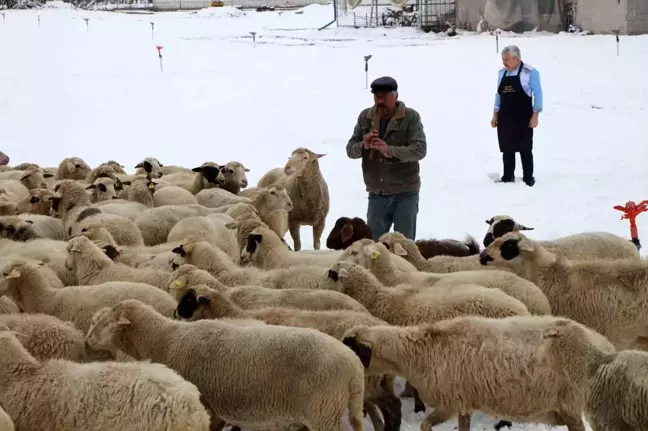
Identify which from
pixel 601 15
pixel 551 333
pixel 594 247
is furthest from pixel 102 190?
pixel 601 15

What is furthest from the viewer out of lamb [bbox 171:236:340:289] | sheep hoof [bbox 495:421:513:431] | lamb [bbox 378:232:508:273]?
lamb [bbox 378:232:508:273]

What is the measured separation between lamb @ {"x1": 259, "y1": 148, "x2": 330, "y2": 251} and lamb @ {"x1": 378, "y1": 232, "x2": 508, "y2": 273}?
292 centimetres

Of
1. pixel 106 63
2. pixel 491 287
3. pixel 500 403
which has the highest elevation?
pixel 106 63

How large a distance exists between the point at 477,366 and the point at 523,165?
8.22 metres

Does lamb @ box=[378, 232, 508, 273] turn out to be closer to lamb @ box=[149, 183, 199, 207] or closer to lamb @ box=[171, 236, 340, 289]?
lamb @ box=[171, 236, 340, 289]

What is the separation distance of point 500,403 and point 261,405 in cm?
151

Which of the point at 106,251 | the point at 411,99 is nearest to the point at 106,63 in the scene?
the point at 411,99

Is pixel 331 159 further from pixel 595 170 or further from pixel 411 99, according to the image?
pixel 411 99

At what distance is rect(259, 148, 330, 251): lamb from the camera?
10391 millimetres

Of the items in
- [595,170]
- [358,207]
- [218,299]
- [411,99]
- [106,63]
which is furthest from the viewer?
[106,63]

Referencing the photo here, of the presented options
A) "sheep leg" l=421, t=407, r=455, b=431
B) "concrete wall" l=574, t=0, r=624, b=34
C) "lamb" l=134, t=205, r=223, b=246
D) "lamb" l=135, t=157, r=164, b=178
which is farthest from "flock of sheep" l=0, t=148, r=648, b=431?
"concrete wall" l=574, t=0, r=624, b=34

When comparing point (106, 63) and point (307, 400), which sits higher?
point (106, 63)

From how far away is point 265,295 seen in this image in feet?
20.5

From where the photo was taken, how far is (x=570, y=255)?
292 inches
